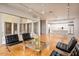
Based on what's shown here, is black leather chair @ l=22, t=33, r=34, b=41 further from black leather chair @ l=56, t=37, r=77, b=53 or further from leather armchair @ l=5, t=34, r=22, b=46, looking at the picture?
black leather chair @ l=56, t=37, r=77, b=53

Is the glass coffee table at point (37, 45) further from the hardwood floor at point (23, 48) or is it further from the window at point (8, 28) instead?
the window at point (8, 28)

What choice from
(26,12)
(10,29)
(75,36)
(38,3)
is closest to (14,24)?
(10,29)

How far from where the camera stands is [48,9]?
6.73ft

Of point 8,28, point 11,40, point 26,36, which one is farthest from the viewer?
point 11,40

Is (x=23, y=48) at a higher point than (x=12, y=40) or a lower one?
lower

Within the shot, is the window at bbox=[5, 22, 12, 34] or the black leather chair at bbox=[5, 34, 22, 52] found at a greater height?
the window at bbox=[5, 22, 12, 34]

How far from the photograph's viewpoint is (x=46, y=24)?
2.15 metres

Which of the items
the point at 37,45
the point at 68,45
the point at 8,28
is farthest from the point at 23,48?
the point at 68,45

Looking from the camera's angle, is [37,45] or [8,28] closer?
[8,28]

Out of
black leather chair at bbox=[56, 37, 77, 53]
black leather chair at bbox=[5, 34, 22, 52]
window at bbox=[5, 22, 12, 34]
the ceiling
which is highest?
the ceiling

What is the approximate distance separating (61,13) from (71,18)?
24 cm

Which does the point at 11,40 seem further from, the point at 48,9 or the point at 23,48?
the point at 48,9

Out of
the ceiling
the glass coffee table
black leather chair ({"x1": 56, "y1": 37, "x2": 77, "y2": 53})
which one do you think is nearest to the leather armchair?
the glass coffee table

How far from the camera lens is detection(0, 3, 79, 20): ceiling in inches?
77.0
